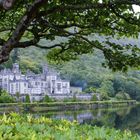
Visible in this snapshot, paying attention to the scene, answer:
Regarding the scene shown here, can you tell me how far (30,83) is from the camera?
152 metres

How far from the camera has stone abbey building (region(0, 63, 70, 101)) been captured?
147125 millimetres

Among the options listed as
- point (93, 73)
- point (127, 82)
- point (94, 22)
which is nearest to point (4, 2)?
point (94, 22)

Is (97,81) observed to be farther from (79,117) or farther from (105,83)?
(79,117)

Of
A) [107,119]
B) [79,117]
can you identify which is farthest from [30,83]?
[107,119]

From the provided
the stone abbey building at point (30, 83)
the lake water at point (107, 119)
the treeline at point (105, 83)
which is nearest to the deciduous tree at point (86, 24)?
the lake water at point (107, 119)

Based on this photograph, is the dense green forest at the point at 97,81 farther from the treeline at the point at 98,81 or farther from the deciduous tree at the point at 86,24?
the deciduous tree at the point at 86,24

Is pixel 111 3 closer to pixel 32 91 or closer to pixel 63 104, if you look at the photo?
pixel 63 104

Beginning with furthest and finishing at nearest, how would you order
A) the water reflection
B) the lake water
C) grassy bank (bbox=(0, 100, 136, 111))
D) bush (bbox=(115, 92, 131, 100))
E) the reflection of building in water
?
bush (bbox=(115, 92, 131, 100))
grassy bank (bbox=(0, 100, 136, 111))
the reflection of building in water
the lake water
the water reflection

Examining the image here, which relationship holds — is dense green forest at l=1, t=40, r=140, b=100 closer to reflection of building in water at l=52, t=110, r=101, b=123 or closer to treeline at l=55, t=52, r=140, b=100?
treeline at l=55, t=52, r=140, b=100

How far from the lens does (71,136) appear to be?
6.65 m

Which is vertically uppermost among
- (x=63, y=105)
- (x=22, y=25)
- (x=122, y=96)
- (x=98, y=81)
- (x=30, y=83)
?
(x=98, y=81)

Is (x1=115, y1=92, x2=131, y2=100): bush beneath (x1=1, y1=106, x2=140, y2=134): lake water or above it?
above

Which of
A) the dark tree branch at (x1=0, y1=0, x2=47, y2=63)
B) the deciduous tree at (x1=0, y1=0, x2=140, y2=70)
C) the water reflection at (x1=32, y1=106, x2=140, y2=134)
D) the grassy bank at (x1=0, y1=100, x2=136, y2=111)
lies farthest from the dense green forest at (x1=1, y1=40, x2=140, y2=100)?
the dark tree branch at (x1=0, y1=0, x2=47, y2=63)

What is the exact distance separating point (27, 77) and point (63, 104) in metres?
34.3
